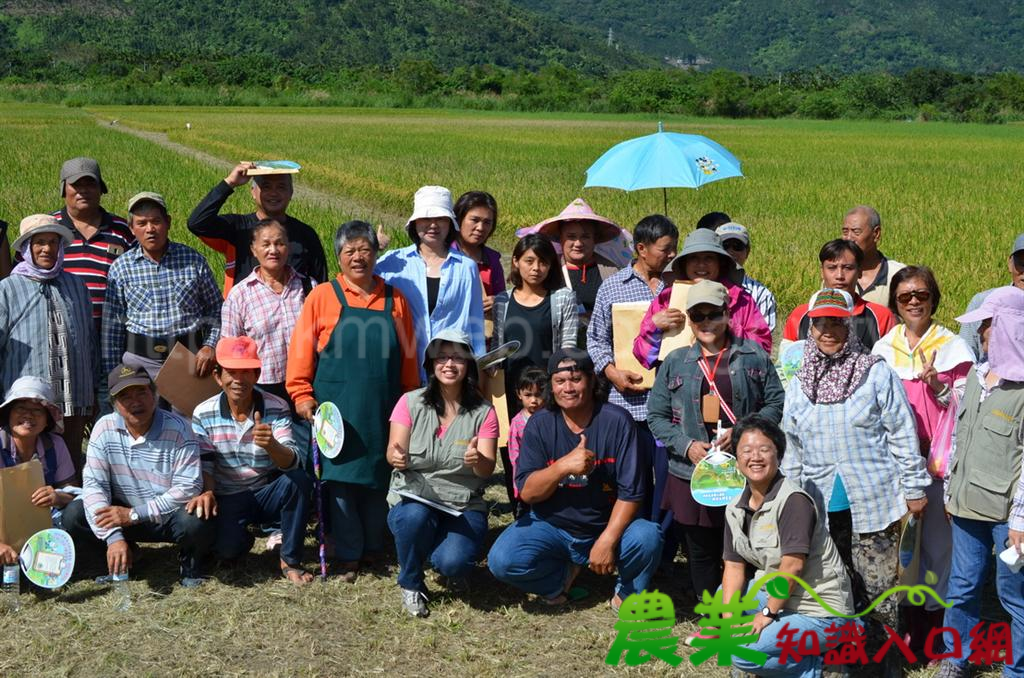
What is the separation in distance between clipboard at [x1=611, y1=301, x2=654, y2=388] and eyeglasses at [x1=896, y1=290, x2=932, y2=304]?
1.13m

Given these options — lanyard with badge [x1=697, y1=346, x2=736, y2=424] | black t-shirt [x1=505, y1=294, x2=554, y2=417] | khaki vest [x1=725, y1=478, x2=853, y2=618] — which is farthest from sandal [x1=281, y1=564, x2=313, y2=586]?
khaki vest [x1=725, y1=478, x2=853, y2=618]

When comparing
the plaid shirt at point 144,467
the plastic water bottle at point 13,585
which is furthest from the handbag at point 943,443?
the plastic water bottle at point 13,585

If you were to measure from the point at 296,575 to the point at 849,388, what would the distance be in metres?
2.64

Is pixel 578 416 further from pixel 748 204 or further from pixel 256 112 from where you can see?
pixel 256 112

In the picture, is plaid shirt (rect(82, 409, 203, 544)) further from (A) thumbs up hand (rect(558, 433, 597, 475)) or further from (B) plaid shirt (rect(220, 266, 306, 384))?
(A) thumbs up hand (rect(558, 433, 597, 475))

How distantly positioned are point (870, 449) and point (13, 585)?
3713 millimetres

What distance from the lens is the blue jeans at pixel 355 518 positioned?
4879mm

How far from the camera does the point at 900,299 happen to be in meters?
4.30

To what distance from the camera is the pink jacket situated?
4578mm

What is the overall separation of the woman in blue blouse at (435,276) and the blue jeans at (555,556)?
3.41 feet

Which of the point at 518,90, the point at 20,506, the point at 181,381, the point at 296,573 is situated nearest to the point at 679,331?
the point at 296,573

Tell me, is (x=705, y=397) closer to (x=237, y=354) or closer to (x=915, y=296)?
(x=915, y=296)

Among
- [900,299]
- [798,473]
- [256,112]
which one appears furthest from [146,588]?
[256,112]

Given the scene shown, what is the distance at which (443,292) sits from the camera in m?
5.16
